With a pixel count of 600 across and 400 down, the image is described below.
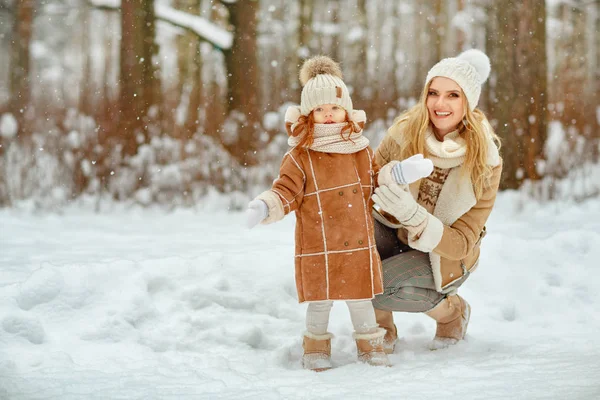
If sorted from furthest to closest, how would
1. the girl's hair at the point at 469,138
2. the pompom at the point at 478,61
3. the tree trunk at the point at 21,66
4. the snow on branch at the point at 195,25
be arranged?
the snow on branch at the point at 195,25 < the tree trunk at the point at 21,66 < the pompom at the point at 478,61 < the girl's hair at the point at 469,138

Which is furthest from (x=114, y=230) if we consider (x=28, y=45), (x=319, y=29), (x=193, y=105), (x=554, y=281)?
(x=28, y=45)

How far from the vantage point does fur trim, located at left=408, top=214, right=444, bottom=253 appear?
2697mm

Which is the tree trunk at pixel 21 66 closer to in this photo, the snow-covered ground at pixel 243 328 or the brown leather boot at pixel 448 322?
the snow-covered ground at pixel 243 328

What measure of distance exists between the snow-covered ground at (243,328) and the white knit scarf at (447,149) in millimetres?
891

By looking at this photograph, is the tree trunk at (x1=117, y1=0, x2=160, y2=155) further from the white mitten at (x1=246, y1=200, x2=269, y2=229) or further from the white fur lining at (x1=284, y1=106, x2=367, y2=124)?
the white mitten at (x1=246, y1=200, x2=269, y2=229)

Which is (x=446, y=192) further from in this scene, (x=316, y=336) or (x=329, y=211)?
(x=316, y=336)

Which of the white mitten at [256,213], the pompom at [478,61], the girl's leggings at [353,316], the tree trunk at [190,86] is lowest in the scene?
the girl's leggings at [353,316]

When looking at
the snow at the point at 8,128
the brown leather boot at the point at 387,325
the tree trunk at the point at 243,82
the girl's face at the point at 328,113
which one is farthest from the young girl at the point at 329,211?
the snow at the point at 8,128

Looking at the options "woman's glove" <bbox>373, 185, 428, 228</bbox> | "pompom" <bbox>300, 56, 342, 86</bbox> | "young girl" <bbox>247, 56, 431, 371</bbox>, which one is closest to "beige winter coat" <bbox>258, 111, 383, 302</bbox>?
"young girl" <bbox>247, 56, 431, 371</bbox>

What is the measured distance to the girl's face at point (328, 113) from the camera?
269 centimetres

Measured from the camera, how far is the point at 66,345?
8.92 feet

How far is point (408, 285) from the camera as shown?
2936 millimetres

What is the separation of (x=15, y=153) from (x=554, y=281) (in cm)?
529

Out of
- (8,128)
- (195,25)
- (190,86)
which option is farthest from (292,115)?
(190,86)
